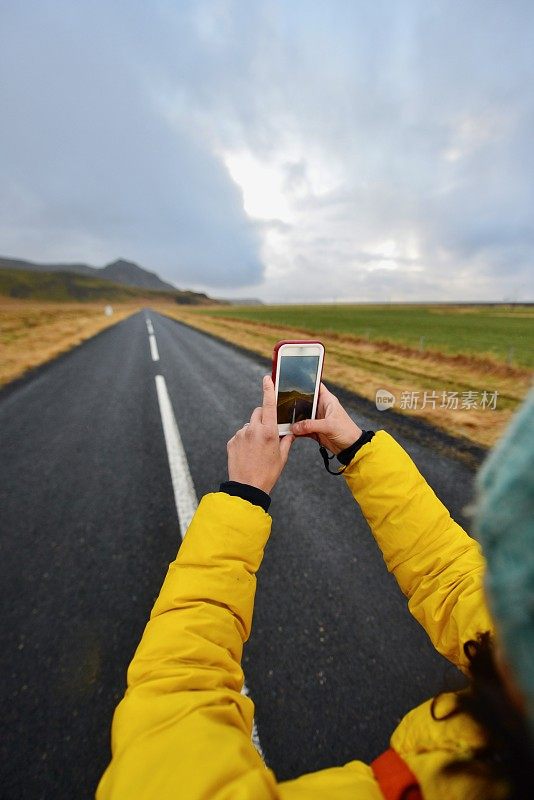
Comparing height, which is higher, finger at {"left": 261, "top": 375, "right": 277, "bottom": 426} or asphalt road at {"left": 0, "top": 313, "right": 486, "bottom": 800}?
finger at {"left": 261, "top": 375, "right": 277, "bottom": 426}

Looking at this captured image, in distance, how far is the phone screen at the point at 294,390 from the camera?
184 centimetres

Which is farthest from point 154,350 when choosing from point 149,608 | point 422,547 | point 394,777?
point 394,777

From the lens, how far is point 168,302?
167 meters

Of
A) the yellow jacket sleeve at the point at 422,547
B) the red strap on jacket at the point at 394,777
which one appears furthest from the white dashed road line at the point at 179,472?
the red strap on jacket at the point at 394,777

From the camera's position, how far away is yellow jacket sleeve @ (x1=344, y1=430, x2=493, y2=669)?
A: 1214 millimetres

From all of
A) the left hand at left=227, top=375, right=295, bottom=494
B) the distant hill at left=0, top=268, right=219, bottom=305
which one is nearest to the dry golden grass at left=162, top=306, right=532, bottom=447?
the left hand at left=227, top=375, right=295, bottom=494

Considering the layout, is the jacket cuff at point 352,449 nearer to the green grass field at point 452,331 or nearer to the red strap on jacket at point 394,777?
the red strap on jacket at point 394,777

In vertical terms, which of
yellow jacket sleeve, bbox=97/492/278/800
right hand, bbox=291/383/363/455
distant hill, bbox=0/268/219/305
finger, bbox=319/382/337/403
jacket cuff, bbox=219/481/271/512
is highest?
finger, bbox=319/382/337/403

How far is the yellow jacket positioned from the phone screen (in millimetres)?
447

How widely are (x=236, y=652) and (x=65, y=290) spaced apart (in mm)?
177857

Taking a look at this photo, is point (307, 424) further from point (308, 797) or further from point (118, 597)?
point (118, 597)

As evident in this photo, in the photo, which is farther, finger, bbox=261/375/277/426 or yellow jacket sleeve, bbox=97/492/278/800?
finger, bbox=261/375/277/426

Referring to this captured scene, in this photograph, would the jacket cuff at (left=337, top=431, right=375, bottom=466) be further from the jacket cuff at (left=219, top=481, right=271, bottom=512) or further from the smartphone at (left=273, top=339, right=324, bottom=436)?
the jacket cuff at (left=219, top=481, right=271, bottom=512)

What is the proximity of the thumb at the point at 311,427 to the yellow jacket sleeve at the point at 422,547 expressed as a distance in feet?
0.71
